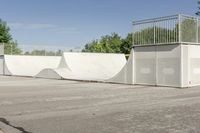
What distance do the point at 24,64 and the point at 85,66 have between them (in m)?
8.19

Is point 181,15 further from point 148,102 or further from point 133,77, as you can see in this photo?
point 148,102

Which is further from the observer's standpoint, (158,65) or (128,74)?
(128,74)

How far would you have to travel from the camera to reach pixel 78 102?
1502 cm

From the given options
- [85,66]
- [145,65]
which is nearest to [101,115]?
[145,65]

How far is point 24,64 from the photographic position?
43.9 m

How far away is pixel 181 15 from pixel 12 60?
2592 cm

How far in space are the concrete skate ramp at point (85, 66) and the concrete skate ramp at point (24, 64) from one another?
590 centimetres

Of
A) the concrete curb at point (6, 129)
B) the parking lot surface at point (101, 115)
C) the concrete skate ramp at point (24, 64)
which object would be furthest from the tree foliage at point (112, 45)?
the concrete curb at point (6, 129)

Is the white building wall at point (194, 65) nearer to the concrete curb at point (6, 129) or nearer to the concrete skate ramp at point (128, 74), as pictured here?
the concrete skate ramp at point (128, 74)

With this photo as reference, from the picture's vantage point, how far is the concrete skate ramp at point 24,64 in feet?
141

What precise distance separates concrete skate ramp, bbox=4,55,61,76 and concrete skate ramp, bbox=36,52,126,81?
19.3ft

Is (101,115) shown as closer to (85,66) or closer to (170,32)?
(170,32)

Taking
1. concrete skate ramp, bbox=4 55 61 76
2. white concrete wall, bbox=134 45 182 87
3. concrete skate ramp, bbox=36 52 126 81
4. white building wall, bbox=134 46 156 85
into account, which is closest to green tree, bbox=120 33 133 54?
concrete skate ramp, bbox=36 52 126 81

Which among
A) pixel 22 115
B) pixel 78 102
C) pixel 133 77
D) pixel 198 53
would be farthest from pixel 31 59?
pixel 22 115
